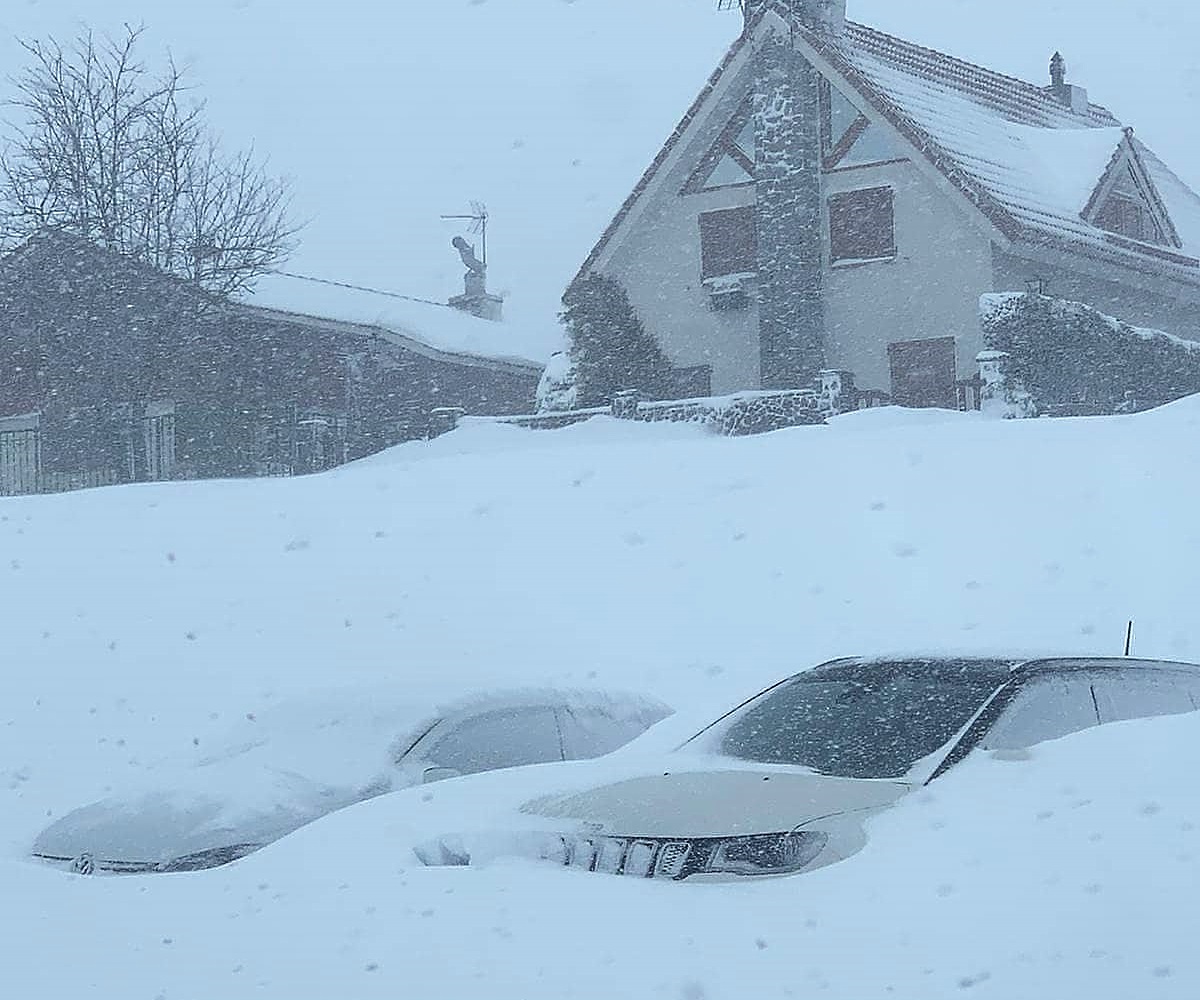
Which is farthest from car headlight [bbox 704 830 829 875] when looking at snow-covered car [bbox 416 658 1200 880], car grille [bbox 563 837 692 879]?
car grille [bbox 563 837 692 879]

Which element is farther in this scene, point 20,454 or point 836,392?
point 20,454

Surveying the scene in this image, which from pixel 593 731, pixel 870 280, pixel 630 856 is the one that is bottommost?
pixel 593 731

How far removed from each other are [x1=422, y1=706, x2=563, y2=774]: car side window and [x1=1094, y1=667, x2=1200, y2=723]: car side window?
2.51 m

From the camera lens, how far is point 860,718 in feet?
19.0

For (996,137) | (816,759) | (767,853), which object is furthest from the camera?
(996,137)

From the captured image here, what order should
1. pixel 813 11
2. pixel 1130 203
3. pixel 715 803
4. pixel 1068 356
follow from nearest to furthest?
pixel 715 803 → pixel 1068 356 → pixel 813 11 → pixel 1130 203

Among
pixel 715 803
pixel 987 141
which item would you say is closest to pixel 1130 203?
pixel 987 141

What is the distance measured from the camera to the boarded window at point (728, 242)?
75.4 ft

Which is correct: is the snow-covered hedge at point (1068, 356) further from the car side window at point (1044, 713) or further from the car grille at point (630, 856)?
the car grille at point (630, 856)

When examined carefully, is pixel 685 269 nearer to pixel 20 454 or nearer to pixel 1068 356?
pixel 1068 356

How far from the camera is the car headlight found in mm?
4547

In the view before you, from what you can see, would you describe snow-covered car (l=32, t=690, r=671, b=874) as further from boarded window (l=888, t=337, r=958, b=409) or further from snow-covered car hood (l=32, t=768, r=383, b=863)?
boarded window (l=888, t=337, r=958, b=409)

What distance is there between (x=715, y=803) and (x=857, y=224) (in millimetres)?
17714

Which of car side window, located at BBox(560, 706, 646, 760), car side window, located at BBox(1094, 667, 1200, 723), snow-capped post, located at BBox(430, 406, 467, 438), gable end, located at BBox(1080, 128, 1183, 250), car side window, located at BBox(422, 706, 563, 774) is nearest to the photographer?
car side window, located at BBox(1094, 667, 1200, 723)
